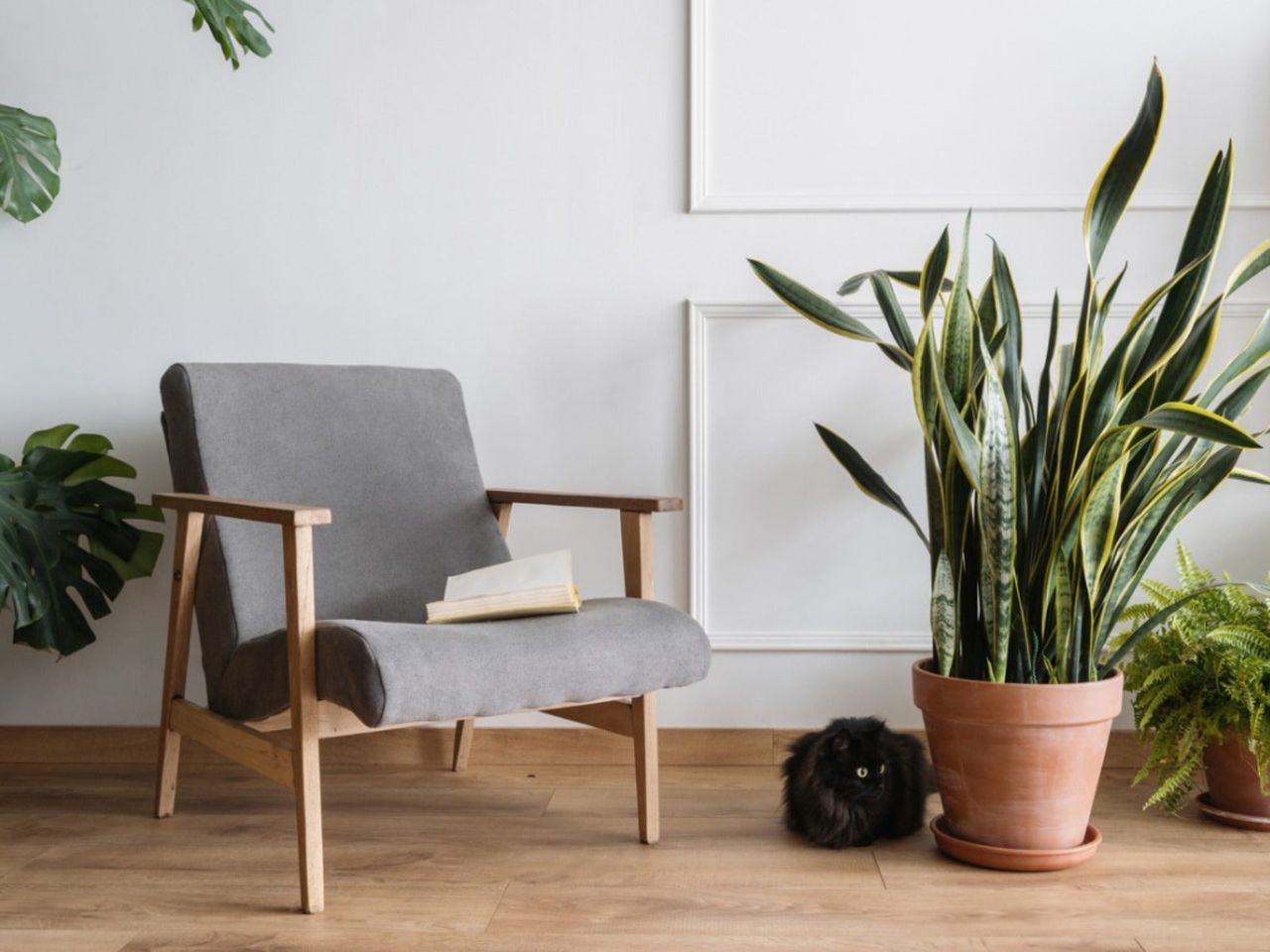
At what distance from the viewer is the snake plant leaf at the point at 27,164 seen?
2.37 metres

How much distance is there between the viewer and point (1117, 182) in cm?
183

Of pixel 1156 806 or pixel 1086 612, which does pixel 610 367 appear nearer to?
pixel 1086 612

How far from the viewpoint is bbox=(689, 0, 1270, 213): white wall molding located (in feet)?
8.11

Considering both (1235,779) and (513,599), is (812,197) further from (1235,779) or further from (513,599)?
(1235,779)

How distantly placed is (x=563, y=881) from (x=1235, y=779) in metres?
1.18

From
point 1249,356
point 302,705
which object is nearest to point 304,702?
point 302,705

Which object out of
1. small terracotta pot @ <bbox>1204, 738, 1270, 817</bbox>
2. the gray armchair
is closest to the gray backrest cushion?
the gray armchair

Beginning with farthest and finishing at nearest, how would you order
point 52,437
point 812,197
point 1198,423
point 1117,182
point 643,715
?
point 812,197 → point 52,437 → point 643,715 → point 1117,182 → point 1198,423

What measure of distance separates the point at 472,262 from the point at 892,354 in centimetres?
95

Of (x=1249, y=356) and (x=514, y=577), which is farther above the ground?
(x=1249, y=356)

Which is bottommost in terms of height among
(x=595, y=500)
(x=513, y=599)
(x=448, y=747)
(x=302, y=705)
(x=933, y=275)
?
(x=448, y=747)

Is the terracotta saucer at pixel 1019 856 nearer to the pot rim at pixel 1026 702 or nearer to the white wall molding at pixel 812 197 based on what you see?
the pot rim at pixel 1026 702

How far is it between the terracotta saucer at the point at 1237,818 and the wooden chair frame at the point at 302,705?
977 millimetres

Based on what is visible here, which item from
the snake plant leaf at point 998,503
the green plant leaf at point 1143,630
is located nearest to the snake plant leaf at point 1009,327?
the snake plant leaf at point 998,503
